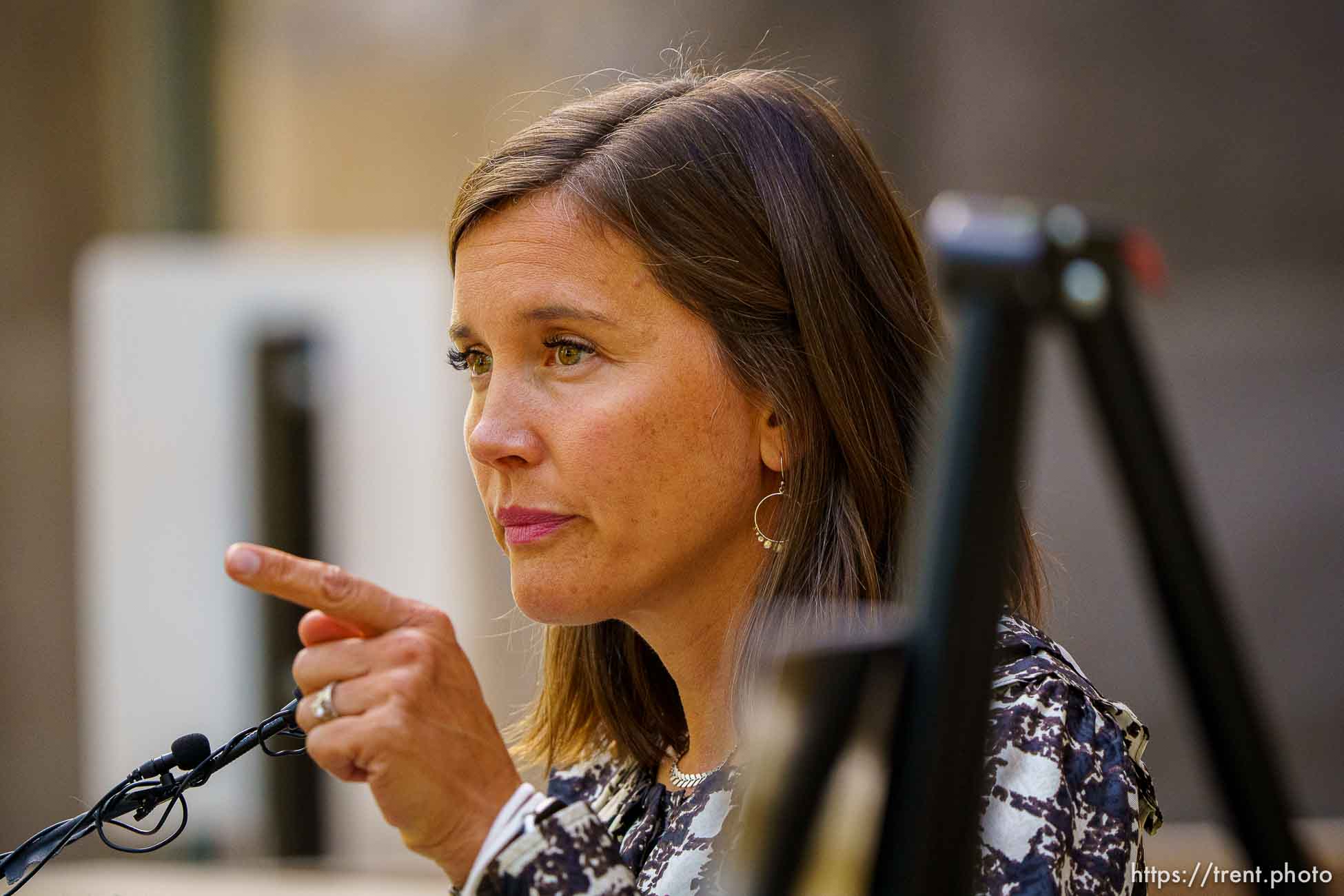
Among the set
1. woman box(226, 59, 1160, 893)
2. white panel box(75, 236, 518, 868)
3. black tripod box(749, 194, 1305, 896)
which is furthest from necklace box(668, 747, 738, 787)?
white panel box(75, 236, 518, 868)

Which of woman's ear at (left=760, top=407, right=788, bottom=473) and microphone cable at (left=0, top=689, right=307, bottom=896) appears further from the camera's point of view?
woman's ear at (left=760, top=407, right=788, bottom=473)

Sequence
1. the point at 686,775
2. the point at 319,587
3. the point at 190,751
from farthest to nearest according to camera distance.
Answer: the point at 686,775 < the point at 190,751 < the point at 319,587

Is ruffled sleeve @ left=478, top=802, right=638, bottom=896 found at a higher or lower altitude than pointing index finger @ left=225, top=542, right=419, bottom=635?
lower

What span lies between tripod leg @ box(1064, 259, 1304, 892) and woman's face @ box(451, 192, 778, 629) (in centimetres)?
93

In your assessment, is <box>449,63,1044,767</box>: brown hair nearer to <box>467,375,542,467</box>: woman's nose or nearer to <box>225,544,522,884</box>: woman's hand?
<box>467,375,542,467</box>: woman's nose

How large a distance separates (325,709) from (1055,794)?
0.71 metres

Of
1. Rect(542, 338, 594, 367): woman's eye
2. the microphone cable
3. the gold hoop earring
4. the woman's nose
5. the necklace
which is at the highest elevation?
Rect(542, 338, 594, 367): woman's eye

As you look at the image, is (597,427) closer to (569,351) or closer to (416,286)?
(569,351)

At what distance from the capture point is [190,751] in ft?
4.97

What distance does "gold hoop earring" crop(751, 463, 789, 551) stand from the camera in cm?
181

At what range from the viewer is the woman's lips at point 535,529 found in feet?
5.54

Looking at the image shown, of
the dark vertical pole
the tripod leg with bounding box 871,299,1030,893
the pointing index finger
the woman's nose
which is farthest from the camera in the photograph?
the dark vertical pole

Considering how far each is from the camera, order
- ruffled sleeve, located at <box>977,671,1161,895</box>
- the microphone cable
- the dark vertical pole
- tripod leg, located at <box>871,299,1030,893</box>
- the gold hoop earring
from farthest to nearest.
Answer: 1. the dark vertical pole
2. the gold hoop earring
3. the microphone cable
4. ruffled sleeve, located at <box>977,671,1161,895</box>
5. tripod leg, located at <box>871,299,1030,893</box>

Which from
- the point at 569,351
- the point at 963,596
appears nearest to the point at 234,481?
the point at 569,351
